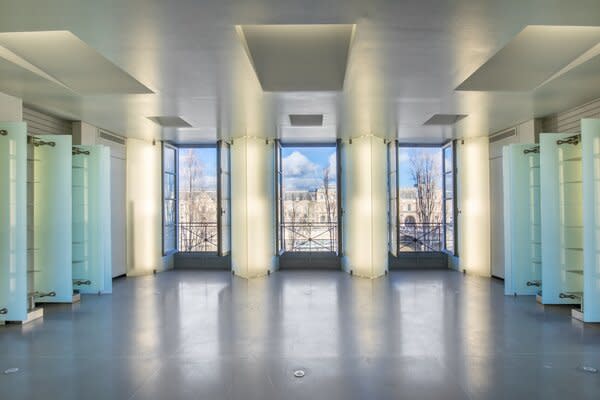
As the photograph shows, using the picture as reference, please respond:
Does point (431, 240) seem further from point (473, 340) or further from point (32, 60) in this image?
point (32, 60)

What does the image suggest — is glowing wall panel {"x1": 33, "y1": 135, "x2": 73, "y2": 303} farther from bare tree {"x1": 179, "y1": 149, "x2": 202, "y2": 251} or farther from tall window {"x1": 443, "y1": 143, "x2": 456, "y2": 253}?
tall window {"x1": 443, "y1": 143, "x2": 456, "y2": 253}

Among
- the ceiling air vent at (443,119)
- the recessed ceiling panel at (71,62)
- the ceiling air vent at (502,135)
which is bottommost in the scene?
the ceiling air vent at (502,135)

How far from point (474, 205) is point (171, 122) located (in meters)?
6.27

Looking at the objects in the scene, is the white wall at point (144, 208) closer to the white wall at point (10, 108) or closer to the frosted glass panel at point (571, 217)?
the white wall at point (10, 108)

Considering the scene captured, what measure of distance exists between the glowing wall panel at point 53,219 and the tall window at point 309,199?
4592mm

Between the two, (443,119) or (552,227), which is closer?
(552,227)

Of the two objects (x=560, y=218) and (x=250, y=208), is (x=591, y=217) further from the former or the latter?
(x=250, y=208)

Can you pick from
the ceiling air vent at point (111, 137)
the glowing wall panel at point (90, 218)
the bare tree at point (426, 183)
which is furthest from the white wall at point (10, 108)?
the bare tree at point (426, 183)

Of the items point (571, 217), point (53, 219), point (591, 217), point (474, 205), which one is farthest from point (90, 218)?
point (474, 205)

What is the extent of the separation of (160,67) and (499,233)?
677cm

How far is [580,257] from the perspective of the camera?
540 centimetres

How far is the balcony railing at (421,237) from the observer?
9430 millimetres

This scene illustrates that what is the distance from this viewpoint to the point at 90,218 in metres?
6.42

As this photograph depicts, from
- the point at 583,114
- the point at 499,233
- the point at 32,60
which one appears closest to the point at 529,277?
the point at 499,233
